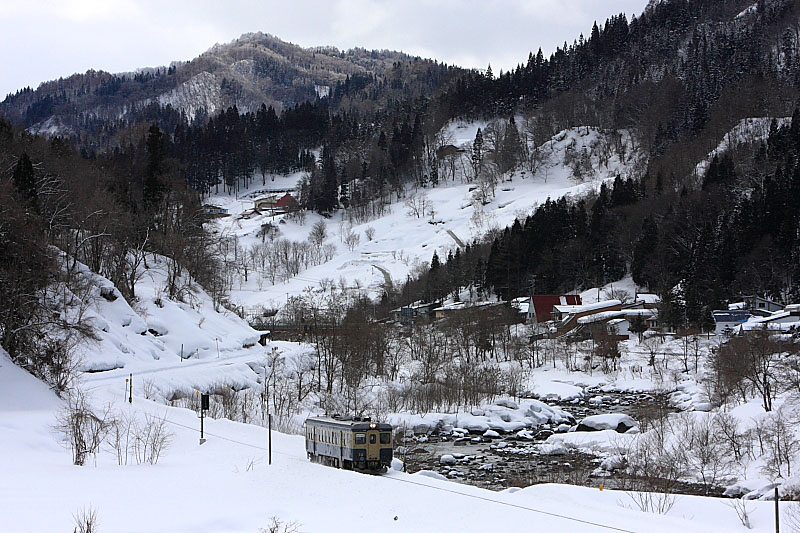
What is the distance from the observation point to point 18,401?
25.0 meters

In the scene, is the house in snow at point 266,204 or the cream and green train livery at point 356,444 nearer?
the cream and green train livery at point 356,444

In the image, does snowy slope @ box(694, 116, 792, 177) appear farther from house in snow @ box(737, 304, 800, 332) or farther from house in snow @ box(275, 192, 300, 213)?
house in snow @ box(275, 192, 300, 213)

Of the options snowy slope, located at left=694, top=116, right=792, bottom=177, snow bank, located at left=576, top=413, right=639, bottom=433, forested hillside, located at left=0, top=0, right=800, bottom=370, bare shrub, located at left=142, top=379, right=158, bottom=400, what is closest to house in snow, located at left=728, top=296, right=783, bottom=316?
forested hillside, located at left=0, top=0, right=800, bottom=370

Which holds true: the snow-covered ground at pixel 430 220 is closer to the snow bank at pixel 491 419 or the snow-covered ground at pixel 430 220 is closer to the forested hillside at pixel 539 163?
the forested hillside at pixel 539 163

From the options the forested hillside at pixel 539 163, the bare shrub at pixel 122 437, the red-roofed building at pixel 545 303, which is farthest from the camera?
the red-roofed building at pixel 545 303

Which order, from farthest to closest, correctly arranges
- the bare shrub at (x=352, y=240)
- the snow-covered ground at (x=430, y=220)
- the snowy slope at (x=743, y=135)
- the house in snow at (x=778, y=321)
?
the bare shrub at (x=352, y=240), the snow-covered ground at (x=430, y=220), the snowy slope at (x=743, y=135), the house in snow at (x=778, y=321)

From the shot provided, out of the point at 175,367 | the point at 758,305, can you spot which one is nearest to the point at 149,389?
the point at 175,367

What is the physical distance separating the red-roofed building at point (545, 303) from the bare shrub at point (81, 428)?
58.9 m

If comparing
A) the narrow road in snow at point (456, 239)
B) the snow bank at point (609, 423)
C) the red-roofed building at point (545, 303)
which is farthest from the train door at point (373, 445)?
the narrow road in snow at point (456, 239)

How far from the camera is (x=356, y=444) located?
2248cm

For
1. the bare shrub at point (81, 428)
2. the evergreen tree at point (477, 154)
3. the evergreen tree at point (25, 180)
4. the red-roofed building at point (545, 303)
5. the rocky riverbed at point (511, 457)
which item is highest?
the evergreen tree at point (477, 154)

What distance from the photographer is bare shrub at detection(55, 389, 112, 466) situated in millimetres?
19453

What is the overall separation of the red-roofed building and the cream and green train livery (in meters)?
57.7

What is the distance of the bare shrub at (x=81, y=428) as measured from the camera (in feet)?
63.8
